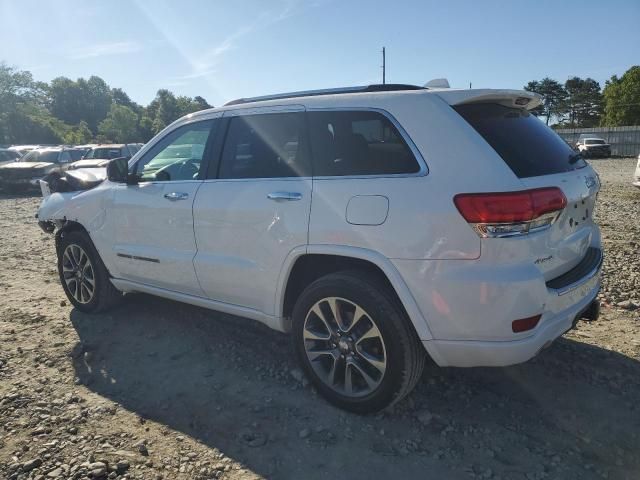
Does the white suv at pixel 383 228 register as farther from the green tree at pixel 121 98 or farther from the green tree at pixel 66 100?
the green tree at pixel 121 98

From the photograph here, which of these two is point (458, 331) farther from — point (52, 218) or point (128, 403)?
point (52, 218)

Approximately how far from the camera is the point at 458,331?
2.46 meters

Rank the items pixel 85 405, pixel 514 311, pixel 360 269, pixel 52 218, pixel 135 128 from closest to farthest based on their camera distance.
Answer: pixel 514 311 < pixel 360 269 < pixel 85 405 < pixel 52 218 < pixel 135 128

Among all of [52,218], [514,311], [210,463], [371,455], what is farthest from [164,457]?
[52,218]

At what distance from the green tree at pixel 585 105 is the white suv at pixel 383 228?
64.4m

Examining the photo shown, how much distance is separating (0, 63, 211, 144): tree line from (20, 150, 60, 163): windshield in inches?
691

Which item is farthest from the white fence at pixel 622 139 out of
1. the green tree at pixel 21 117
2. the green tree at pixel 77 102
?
the green tree at pixel 77 102

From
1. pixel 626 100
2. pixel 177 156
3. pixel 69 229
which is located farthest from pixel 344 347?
pixel 626 100

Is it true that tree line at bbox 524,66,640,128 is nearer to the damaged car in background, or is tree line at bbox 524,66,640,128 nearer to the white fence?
the white fence

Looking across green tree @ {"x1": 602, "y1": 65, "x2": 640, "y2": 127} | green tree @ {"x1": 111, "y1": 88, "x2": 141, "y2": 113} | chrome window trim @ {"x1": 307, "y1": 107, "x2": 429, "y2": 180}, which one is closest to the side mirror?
chrome window trim @ {"x1": 307, "y1": 107, "x2": 429, "y2": 180}

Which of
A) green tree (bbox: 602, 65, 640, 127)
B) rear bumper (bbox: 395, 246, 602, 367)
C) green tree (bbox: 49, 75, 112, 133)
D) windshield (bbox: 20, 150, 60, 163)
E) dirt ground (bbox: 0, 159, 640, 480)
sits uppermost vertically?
green tree (bbox: 49, 75, 112, 133)

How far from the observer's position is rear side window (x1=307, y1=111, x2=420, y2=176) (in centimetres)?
265

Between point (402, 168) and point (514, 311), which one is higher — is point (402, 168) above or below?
above

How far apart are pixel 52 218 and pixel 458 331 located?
412cm
